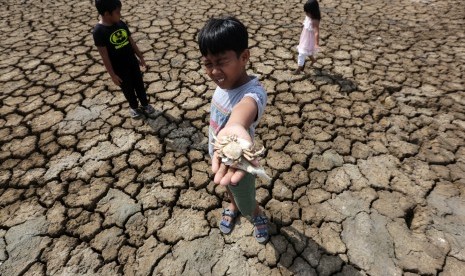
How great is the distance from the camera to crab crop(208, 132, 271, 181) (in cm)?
92

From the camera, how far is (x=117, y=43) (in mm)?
2418

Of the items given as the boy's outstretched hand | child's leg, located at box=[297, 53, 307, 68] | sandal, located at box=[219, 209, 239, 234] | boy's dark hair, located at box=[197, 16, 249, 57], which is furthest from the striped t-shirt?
child's leg, located at box=[297, 53, 307, 68]

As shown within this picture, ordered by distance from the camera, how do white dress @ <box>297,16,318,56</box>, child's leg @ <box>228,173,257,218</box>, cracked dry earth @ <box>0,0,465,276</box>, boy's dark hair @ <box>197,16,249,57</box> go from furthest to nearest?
1. white dress @ <box>297,16,318,56</box>
2. cracked dry earth @ <box>0,0,465,276</box>
3. child's leg @ <box>228,173,257,218</box>
4. boy's dark hair @ <box>197,16,249,57</box>

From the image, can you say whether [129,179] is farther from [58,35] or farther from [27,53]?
[58,35]

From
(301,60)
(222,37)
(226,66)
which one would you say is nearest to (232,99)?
(226,66)

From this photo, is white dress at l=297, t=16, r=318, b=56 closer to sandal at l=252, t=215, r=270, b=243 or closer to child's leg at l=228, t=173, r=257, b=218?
sandal at l=252, t=215, r=270, b=243

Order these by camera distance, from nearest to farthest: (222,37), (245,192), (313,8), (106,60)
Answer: (222,37), (245,192), (106,60), (313,8)

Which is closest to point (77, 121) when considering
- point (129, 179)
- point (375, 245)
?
point (129, 179)

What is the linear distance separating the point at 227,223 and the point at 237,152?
125 centimetres

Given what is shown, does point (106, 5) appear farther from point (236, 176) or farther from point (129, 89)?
point (236, 176)

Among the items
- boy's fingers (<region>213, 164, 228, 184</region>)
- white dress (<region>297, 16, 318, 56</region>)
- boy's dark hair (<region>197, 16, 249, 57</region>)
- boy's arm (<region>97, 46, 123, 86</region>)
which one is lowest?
white dress (<region>297, 16, 318, 56</region>)

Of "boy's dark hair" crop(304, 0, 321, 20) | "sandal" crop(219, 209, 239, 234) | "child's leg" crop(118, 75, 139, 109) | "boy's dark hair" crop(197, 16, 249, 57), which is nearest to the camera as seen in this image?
"boy's dark hair" crop(197, 16, 249, 57)

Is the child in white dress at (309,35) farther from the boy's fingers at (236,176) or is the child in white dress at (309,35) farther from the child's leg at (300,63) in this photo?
the boy's fingers at (236,176)

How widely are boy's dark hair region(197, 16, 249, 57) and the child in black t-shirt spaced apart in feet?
4.64
